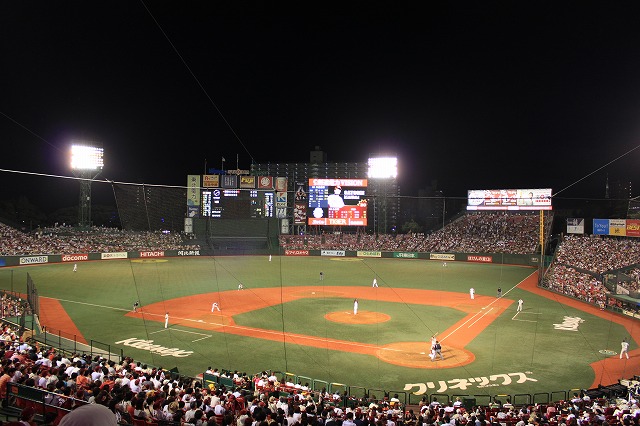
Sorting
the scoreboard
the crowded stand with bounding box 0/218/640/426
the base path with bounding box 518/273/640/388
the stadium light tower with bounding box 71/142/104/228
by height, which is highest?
the stadium light tower with bounding box 71/142/104/228

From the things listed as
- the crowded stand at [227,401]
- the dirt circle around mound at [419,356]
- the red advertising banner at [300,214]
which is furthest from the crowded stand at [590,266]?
the red advertising banner at [300,214]

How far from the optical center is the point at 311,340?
82.9 ft

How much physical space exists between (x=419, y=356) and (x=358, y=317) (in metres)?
9.20

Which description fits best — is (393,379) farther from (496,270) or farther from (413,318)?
(496,270)

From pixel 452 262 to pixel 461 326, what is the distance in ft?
133

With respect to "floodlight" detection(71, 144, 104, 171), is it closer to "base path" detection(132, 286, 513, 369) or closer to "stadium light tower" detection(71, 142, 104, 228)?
"stadium light tower" detection(71, 142, 104, 228)

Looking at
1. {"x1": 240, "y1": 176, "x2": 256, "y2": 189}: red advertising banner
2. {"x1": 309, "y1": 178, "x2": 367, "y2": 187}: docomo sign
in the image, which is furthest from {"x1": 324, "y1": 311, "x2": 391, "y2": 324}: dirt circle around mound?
{"x1": 240, "y1": 176, "x2": 256, "y2": 189}: red advertising banner

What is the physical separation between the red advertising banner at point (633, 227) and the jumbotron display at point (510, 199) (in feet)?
64.8

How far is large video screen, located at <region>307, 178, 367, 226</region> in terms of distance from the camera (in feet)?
232

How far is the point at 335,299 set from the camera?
38.6m

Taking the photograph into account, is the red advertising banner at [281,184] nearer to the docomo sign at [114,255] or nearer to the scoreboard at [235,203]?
the scoreboard at [235,203]

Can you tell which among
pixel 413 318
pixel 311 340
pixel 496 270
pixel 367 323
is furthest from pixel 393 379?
pixel 496 270

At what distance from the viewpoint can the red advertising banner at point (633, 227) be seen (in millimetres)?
44409

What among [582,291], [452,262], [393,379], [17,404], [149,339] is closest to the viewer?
[17,404]
